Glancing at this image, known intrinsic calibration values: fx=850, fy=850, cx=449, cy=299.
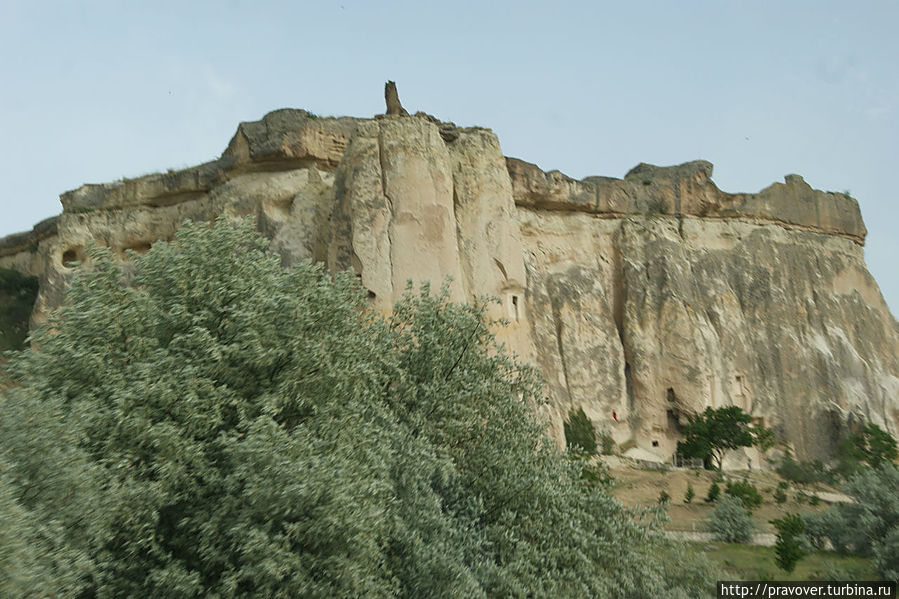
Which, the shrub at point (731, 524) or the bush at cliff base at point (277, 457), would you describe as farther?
the shrub at point (731, 524)

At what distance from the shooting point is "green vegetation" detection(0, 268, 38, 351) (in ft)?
86.5

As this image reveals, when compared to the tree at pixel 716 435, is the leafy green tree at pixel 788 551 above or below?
below

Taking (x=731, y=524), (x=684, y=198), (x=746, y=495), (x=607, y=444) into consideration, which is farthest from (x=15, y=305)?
(x=684, y=198)

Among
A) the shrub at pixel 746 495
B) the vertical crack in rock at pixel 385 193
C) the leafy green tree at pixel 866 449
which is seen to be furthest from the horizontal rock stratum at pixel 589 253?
the shrub at pixel 746 495

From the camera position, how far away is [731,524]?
1750 cm

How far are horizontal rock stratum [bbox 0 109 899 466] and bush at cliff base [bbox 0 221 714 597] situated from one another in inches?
185

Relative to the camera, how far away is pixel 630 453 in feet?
90.6

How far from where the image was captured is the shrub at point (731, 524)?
1728 cm

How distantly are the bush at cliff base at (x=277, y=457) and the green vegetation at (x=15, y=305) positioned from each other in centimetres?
1872

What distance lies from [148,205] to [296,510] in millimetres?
19539

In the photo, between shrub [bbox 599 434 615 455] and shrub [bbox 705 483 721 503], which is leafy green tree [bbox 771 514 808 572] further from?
shrub [bbox 599 434 615 455]

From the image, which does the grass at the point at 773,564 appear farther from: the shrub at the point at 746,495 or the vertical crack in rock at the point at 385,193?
the vertical crack in rock at the point at 385,193

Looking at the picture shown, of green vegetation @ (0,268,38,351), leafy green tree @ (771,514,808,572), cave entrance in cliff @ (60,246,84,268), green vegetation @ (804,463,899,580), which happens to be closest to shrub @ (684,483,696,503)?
green vegetation @ (804,463,899,580)

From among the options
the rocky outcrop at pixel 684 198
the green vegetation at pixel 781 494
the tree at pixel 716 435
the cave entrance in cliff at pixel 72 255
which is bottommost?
the green vegetation at pixel 781 494
